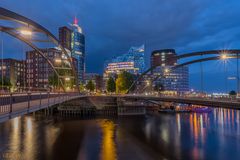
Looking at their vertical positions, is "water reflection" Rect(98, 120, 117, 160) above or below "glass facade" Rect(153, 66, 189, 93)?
below

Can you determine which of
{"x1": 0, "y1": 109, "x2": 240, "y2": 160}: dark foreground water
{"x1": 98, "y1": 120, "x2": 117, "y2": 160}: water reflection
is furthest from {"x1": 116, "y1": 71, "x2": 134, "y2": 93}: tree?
{"x1": 0, "y1": 109, "x2": 240, "y2": 160}: dark foreground water

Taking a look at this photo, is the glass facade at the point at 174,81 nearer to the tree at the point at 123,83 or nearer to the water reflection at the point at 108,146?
the tree at the point at 123,83

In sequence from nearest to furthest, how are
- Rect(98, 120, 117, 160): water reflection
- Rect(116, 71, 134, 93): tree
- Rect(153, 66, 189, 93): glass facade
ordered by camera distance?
Rect(98, 120, 117, 160): water reflection < Rect(116, 71, 134, 93): tree < Rect(153, 66, 189, 93): glass facade

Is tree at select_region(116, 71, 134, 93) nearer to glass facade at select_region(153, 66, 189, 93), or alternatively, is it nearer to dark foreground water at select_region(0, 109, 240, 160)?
glass facade at select_region(153, 66, 189, 93)

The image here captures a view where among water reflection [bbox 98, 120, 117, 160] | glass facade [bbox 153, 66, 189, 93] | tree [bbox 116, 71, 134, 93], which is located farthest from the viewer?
glass facade [bbox 153, 66, 189, 93]

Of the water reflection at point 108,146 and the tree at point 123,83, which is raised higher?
the tree at point 123,83

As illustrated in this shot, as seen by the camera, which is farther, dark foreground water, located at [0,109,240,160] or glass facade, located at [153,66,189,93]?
glass facade, located at [153,66,189,93]

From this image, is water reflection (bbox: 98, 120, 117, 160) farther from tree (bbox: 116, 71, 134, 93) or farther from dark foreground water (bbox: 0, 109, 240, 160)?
tree (bbox: 116, 71, 134, 93)

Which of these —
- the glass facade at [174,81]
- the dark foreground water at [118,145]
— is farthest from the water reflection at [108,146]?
the glass facade at [174,81]

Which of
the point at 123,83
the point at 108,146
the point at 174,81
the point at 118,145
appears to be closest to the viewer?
the point at 108,146

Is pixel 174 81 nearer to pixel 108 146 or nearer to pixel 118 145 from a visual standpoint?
pixel 118 145

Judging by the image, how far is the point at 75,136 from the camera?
3778 centimetres

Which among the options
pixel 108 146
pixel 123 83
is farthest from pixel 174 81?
pixel 108 146

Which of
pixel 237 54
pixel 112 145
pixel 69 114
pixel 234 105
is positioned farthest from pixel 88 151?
pixel 69 114
